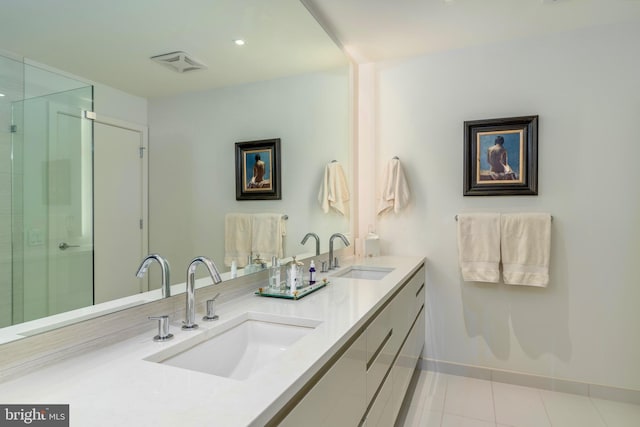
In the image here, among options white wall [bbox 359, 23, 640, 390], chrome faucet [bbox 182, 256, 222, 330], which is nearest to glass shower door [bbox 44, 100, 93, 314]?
chrome faucet [bbox 182, 256, 222, 330]

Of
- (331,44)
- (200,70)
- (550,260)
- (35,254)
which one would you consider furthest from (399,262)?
(35,254)

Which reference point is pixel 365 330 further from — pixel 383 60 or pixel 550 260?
pixel 383 60

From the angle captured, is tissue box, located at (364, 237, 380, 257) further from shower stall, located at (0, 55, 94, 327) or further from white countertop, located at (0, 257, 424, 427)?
shower stall, located at (0, 55, 94, 327)

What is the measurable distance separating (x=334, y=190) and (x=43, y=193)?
A: 6.04ft

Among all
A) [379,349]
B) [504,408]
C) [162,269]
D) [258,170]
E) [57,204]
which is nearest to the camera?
[57,204]

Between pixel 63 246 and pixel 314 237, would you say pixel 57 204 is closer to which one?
pixel 63 246

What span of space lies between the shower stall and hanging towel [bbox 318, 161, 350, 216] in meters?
1.54

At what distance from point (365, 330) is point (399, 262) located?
1255 millimetres

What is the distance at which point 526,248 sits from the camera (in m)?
2.38

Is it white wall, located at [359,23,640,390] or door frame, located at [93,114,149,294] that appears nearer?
door frame, located at [93,114,149,294]

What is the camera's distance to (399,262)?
8.35 feet

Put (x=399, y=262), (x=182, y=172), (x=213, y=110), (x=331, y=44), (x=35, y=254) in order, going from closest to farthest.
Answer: (x=35, y=254) → (x=182, y=172) → (x=213, y=110) → (x=331, y=44) → (x=399, y=262)

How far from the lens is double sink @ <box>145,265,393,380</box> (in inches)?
43.3

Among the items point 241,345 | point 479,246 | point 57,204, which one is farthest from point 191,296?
point 479,246
